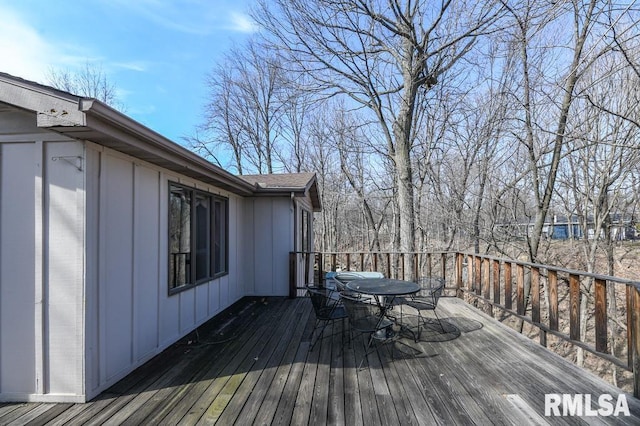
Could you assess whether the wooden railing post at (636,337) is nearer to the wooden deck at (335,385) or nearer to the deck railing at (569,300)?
the deck railing at (569,300)

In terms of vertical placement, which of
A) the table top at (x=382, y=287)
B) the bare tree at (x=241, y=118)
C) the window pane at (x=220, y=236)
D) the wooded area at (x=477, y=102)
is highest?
the bare tree at (x=241, y=118)

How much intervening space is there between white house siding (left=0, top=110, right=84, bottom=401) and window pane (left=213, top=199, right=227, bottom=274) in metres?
2.50

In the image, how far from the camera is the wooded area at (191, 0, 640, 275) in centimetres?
616

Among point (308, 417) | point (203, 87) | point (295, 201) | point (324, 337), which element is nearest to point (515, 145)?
point (295, 201)

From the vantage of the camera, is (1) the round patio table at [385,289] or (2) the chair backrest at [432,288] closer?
(1) the round patio table at [385,289]

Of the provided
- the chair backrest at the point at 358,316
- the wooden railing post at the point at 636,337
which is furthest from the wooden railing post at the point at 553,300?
the chair backrest at the point at 358,316

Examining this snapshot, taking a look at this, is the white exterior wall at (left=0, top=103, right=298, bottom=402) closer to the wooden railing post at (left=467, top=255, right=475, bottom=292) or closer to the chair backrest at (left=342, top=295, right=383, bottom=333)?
the chair backrest at (left=342, top=295, right=383, bottom=333)

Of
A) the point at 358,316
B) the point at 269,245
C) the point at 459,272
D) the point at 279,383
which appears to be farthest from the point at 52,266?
the point at 459,272

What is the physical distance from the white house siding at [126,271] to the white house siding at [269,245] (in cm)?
237

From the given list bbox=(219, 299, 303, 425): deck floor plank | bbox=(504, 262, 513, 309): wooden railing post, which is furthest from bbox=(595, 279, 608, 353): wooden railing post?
bbox=(219, 299, 303, 425): deck floor plank

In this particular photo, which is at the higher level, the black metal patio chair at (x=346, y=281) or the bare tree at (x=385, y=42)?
the bare tree at (x=385, y=42)

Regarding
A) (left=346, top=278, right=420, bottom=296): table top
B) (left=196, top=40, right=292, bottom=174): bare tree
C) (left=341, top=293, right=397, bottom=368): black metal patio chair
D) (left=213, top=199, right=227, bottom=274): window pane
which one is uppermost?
(left=196, top=40, right=292, bottom=174): bare tree

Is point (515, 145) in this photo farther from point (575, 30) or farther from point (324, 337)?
point (324, 337)

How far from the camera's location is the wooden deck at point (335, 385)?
225 cm
